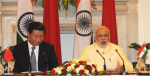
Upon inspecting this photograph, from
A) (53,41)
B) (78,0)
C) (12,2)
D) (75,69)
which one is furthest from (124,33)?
(75,69)

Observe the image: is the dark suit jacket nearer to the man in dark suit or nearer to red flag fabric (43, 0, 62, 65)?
the man in dark suit

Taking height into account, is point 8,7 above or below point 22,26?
above

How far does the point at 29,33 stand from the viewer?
371 cm

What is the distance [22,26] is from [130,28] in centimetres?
279

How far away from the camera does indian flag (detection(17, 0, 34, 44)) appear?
4941 millimetres

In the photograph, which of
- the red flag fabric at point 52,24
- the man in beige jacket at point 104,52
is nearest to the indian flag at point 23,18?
the red flag fabric at point 52,24

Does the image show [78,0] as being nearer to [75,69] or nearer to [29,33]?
[29,33]

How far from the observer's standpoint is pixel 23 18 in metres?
5.02

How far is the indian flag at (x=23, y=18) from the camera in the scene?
494 cm

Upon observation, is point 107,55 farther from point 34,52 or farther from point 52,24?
point 52,24

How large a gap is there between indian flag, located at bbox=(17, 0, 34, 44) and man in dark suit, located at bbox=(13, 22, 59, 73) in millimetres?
1126

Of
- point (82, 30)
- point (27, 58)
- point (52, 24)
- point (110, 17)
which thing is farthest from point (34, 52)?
point (110, 17)

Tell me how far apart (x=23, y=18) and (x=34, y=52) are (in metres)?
1.46

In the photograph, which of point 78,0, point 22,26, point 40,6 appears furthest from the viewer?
point 40,6
